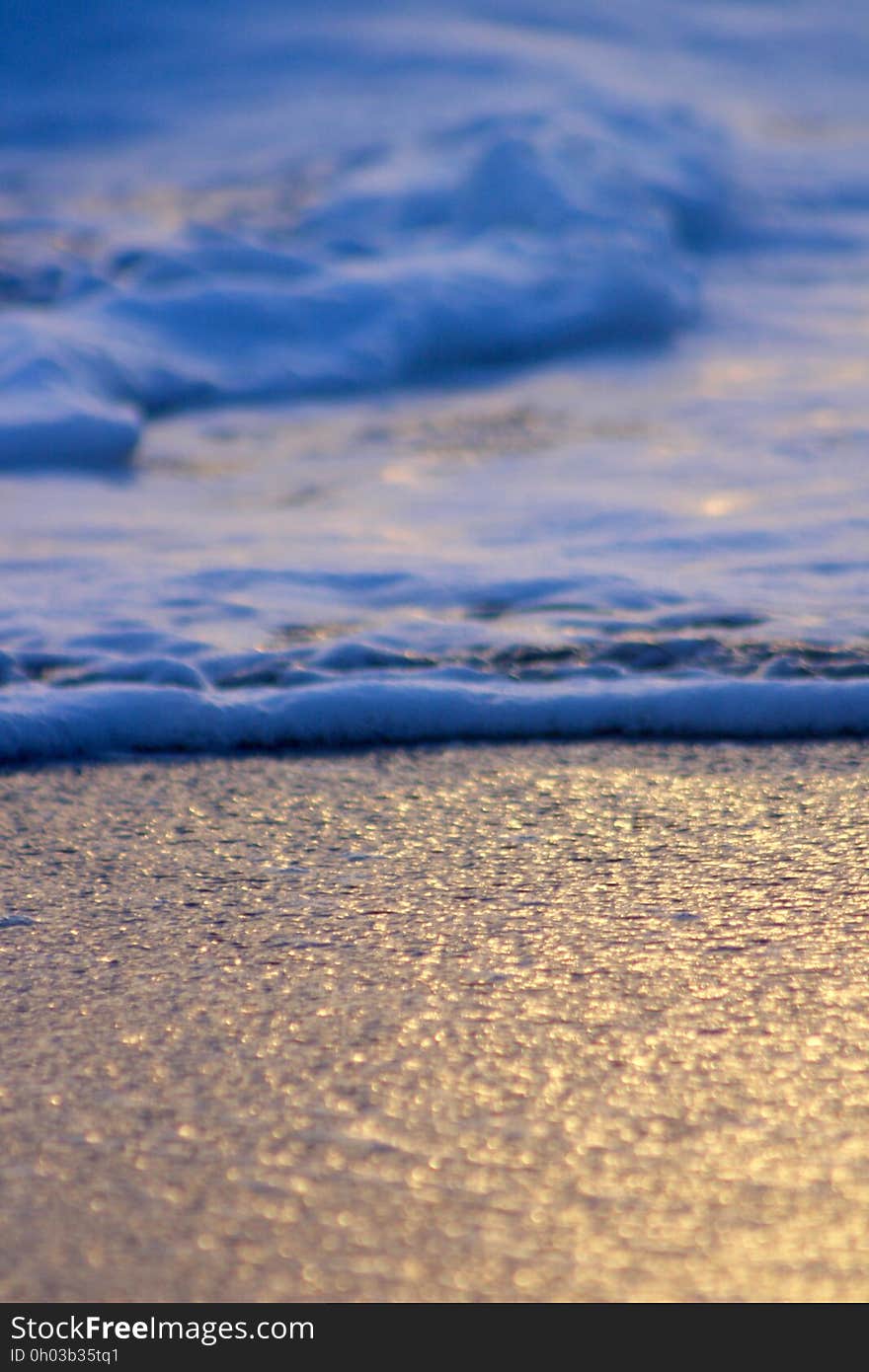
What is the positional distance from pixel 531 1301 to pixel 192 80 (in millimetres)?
7329

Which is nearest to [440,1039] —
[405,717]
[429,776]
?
[429,776]

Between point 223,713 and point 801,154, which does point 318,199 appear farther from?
point 223,713

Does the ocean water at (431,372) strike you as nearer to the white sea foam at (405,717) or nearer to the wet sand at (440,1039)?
the white sea foam at (405,717)

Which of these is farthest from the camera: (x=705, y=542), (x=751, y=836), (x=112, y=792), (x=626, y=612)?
(x=705, y=542)

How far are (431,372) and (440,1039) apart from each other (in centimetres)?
313

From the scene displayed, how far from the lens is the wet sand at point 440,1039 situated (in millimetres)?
848

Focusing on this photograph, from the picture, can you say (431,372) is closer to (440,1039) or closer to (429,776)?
(429,776)

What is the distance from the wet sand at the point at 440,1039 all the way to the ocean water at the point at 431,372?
300 millimetres

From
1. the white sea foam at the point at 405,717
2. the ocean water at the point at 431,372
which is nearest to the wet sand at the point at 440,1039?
the white sea foam at the point at 405,717

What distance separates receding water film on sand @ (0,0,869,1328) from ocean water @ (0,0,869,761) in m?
0.02

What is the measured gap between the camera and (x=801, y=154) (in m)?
6.47

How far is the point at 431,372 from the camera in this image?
396 cm

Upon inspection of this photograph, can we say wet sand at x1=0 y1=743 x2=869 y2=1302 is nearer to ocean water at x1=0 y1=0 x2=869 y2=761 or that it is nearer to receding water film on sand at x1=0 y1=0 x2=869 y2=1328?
receding water film on sand at x1=0 y1=0 x2=869 y2=1328
